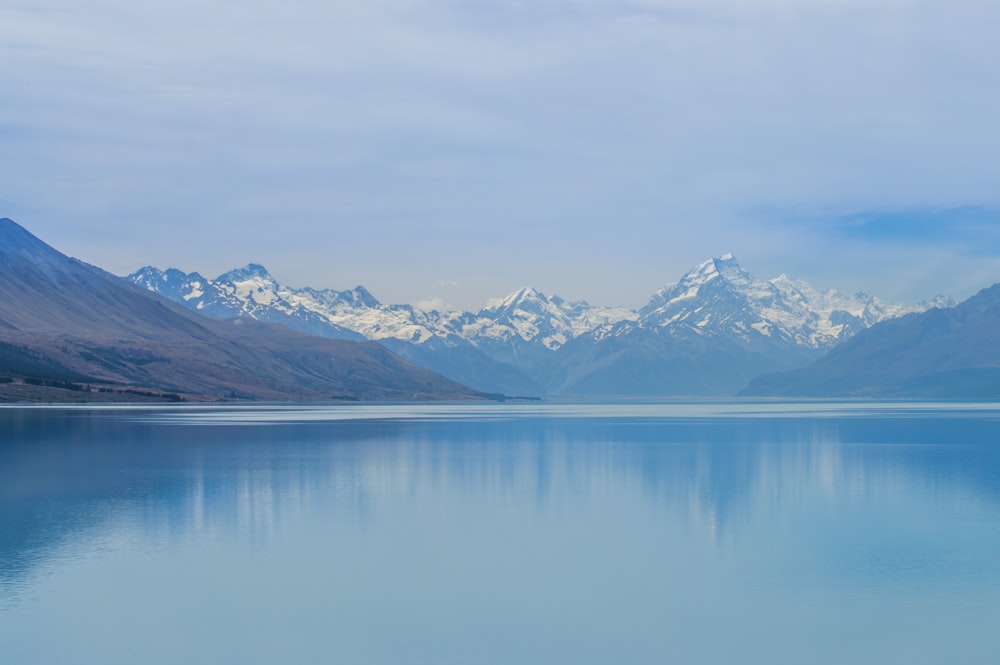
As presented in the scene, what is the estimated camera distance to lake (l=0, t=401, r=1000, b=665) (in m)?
36.0

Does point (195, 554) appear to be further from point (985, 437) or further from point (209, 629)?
point (985, 437)

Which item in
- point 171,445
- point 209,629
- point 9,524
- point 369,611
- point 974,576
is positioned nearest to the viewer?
point 209,629

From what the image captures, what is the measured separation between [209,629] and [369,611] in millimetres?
5630

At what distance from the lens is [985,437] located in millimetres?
144250

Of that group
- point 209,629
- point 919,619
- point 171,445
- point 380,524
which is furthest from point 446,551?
point 171,445

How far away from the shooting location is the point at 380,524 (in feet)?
202

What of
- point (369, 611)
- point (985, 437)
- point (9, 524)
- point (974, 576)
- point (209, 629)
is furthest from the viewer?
point (985, 437)

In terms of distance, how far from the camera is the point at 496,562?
5028cm

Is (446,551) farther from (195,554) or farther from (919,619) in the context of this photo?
(919,619)

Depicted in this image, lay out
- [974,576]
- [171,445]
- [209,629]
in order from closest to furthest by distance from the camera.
Result: [209,629], [974,576], [171,445]

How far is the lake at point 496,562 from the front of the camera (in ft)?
118

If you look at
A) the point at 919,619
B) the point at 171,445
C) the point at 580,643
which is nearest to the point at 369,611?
the point at 580,643

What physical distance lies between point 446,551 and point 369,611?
1296 centimetres

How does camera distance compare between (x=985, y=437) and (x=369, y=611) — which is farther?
(x=985, y=437)
